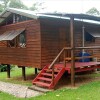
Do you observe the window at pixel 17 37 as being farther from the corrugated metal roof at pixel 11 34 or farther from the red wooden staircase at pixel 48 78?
the red wooden staircase at pixel 48 78

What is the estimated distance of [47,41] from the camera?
512 inches

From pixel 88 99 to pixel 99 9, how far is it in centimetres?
3730

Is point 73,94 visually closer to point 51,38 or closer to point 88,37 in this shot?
point 51,38

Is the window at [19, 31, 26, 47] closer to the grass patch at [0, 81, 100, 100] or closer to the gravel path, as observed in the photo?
the gravel path

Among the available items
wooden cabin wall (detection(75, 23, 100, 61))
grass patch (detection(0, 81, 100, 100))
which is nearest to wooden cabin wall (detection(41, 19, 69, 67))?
wooden cabin wall (detection(75, 23, 100, 61))

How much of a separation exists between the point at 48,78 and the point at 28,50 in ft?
8.59

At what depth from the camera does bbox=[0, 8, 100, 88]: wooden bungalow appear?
1172cm

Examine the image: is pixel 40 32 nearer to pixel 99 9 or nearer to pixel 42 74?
pixel 42 74

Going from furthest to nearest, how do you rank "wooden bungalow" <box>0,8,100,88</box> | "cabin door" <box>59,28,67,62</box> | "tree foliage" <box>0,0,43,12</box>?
"tree foliage" <box>0,0,43,12</box>
"cabin door" <box>59,28,67,62</box>
"wooden bungalow" <box>0,8,100,88</box>

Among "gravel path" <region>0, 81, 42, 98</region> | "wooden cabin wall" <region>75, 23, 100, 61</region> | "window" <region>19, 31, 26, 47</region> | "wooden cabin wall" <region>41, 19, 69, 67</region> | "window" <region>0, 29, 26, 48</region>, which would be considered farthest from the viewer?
"wooden cabin wall" <region>75, 23, 100, 61</region>

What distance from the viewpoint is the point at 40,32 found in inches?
501

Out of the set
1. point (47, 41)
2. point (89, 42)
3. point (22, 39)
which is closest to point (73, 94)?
point (47, 41)

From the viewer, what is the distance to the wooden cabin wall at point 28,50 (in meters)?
13.0

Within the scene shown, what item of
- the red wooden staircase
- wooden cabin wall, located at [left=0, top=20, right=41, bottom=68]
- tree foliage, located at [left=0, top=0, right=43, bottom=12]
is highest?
tree foliage, located at [left=0, top=0, right=43, bottom=12]
